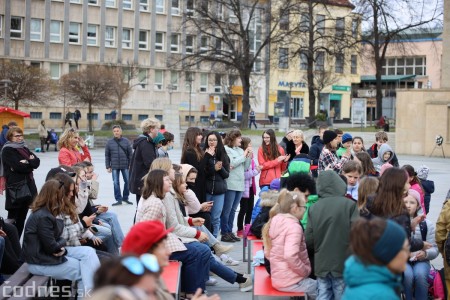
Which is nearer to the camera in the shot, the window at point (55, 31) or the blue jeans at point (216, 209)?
the blue jeans at point (216, 209)

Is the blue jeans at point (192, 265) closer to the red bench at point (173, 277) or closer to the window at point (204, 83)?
the red bench at point (173, 277)

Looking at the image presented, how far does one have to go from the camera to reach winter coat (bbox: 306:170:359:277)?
735cm

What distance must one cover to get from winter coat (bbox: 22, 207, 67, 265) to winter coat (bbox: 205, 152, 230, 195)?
4774mm

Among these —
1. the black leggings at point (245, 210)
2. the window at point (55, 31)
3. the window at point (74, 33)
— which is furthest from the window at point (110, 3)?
the black leggings at point (245, 210)

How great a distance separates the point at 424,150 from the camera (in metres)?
38.5

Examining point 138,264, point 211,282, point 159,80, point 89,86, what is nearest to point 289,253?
point 211,282

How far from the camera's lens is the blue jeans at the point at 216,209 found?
12.5 metres

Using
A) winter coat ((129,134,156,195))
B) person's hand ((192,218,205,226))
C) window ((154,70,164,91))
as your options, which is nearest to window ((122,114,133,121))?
window ((154,70,164,91))

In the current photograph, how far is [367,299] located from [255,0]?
170 feet

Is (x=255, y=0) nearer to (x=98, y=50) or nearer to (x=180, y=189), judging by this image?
(x=98, y=50)

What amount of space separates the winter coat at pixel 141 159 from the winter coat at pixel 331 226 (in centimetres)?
670

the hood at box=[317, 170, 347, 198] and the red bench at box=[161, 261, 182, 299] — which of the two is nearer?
the red bench at box=[161, 261, 182, 299]

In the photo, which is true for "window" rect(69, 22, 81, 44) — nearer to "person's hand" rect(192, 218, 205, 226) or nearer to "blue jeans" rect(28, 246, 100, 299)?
"person's hand" rect(192, 218, 205, 226)

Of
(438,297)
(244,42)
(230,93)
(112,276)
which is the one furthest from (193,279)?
(230,93)
